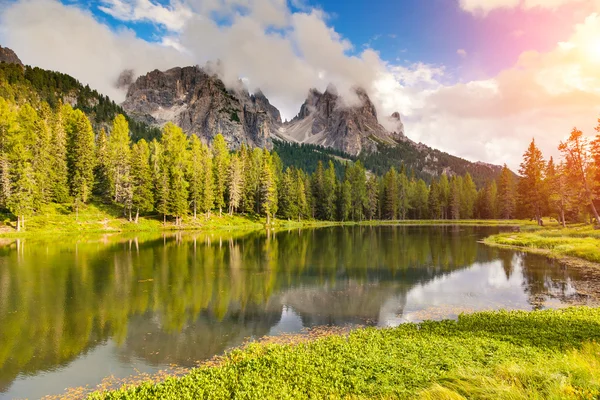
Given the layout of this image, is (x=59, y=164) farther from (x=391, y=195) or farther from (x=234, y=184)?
(x=391, y=195)

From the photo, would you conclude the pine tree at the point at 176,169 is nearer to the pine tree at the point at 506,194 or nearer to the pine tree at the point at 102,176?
the pine tree at the point at 102,176

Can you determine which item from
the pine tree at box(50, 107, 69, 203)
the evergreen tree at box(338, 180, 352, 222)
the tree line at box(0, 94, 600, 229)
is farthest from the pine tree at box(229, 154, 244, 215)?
the evergreen tree at box(338, 180, 352, 222)

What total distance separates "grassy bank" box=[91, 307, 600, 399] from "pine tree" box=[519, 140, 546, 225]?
8010 centimetres

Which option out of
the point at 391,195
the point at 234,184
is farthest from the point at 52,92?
the point at 391,195

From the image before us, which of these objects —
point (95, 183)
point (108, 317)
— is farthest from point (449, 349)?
point (95, 183)

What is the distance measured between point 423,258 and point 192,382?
37125 mm

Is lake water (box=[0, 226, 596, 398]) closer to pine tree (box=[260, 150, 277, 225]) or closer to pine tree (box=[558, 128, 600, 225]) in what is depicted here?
pine tree (box=[558, 128, 600, 225])

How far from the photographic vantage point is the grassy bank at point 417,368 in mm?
8328

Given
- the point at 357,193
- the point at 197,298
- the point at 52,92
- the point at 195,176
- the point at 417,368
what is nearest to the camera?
the point at 417,368

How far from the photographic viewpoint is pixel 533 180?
83438mm

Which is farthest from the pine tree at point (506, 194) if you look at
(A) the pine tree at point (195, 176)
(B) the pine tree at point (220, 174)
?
(A) the pine tree at point (195, 176)

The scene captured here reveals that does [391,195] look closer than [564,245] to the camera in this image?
No

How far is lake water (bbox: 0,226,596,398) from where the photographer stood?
46.9ft

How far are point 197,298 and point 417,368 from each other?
16668 mm
